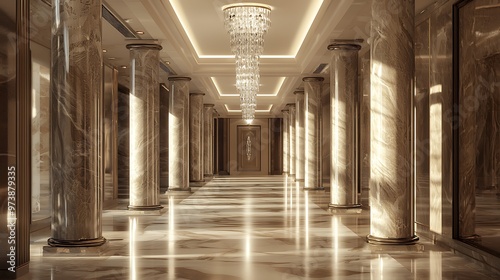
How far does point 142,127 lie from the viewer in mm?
11609

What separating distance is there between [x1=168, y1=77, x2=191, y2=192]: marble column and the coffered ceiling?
18.0 inches

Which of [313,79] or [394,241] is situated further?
[313,79]

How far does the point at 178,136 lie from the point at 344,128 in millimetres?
6775

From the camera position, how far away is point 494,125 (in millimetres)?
6750

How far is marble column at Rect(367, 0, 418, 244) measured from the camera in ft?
23.7

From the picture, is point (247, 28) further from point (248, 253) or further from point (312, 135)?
point (312, 135)

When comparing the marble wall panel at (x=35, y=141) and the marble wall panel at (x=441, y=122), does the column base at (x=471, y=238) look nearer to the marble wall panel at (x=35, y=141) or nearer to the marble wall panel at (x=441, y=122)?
the marble wall panel at (x=441, y=122)

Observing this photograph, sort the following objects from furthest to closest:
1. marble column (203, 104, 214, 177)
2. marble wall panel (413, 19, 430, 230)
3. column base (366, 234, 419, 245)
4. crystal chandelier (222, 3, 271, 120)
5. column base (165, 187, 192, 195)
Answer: marble column (203, 104, 214, 177) < column base (165, 187, 192, 195) < crystal chandelier (222, 3, 271, 120) < marble wall panel (413, 19, 430, 230) < column base (366, 234, 419, 245)

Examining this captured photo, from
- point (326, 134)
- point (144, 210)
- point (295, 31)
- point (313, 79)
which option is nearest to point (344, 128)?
point (295, 31)

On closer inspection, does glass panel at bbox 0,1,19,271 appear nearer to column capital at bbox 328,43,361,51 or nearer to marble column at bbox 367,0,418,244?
marble column at bbox 367,0,418,244

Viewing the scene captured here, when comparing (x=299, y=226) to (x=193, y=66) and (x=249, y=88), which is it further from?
(x=193, y=66)

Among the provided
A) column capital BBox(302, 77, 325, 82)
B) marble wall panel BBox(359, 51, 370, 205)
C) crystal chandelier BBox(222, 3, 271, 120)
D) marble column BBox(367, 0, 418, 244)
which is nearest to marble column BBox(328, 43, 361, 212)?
marble wall panel BBox(359, 51, 370, 205)

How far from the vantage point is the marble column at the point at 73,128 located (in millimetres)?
6879

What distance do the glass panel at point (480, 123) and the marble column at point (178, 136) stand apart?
35.0 feet
